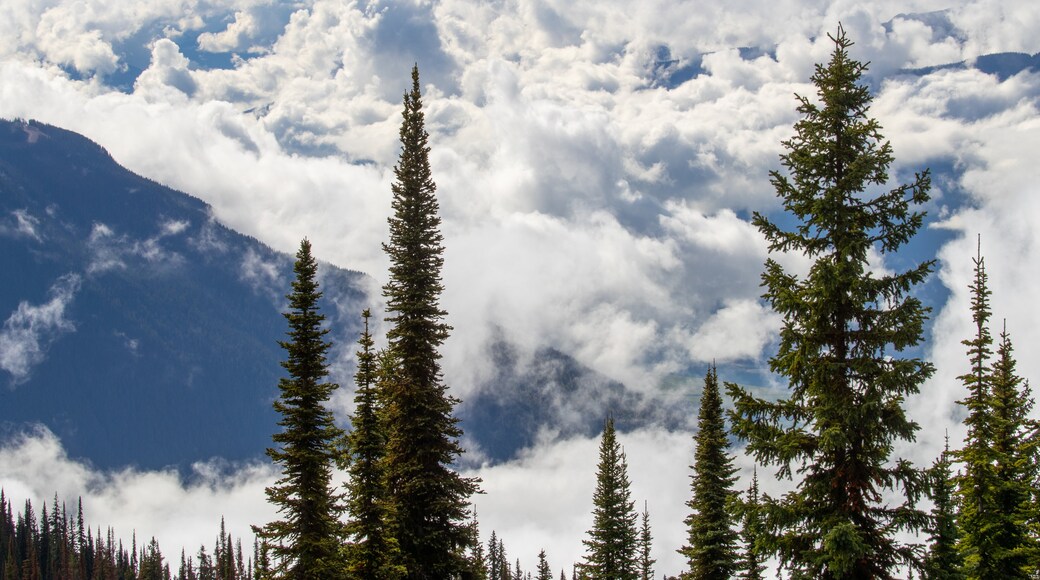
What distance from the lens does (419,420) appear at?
33344 mm

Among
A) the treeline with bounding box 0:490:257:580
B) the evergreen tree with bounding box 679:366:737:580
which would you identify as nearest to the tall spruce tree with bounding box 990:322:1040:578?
the evergreen tree with bounding box 679:366:737:580

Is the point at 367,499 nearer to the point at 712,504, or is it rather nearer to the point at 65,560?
the point at 712,504

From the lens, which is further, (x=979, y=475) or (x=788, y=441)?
(x=979, y=475)

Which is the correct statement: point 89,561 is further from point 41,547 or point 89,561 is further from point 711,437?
point 711,437

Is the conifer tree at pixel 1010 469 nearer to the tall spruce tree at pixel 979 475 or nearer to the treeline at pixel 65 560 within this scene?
the tall spruce tree at pixel 979 475

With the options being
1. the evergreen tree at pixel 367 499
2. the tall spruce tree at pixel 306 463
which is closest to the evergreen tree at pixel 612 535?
the evergreen tree at pixel 367 499

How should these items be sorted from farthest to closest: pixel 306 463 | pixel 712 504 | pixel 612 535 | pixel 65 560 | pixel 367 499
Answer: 1. pixel 65 560
2. pixel 612 535
3. pixel 712 504
4. pixel 367 499
5. pixel 306 463

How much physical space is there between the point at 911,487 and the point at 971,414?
19.2 m

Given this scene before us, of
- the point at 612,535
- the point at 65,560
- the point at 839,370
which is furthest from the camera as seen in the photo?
the point at 65,560

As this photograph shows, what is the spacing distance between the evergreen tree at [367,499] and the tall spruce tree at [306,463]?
132 centimetres

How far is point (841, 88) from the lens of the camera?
1889cm

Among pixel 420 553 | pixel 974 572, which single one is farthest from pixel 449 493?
pixel 974 572

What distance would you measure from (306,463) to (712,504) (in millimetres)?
27926

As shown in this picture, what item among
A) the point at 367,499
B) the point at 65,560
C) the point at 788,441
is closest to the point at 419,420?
the point at 367,499
